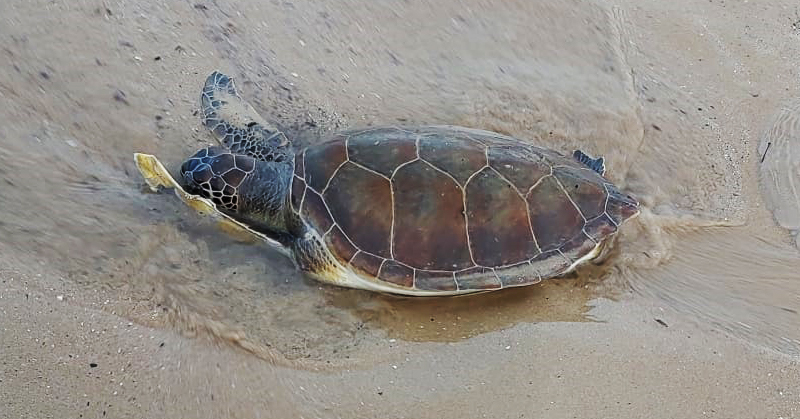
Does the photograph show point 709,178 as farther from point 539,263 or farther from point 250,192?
point 250,192

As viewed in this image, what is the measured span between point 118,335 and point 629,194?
8.12 feet

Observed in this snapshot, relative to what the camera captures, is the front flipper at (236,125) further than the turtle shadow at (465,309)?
Yes

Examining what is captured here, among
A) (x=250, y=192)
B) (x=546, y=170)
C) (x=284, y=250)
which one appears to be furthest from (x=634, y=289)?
(x=250, y=192)

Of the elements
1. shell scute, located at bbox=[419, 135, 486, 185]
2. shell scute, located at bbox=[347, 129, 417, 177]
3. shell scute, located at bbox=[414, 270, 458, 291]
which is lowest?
shell scute, located at bbox=[414, 270, 458, 291]

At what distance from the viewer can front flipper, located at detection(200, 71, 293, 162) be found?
3.14 m

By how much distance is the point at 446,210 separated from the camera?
2.69 m

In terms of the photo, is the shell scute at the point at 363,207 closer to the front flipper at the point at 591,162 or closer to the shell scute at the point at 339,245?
the shell scute at the point at 339,245

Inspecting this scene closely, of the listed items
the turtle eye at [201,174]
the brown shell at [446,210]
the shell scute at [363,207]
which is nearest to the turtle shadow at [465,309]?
the brown shell at [446,210]

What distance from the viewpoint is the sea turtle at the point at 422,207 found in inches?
106

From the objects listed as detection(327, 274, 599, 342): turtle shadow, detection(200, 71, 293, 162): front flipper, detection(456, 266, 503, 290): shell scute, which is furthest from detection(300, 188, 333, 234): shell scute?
detection(456, 266, 503, 290): shell scute

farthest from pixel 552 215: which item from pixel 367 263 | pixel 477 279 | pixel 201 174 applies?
pixel 201 174

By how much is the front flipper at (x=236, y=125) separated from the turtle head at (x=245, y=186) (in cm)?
13

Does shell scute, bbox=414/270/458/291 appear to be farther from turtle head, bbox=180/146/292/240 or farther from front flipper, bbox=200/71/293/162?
front flipper, bbox=200/71/293/162

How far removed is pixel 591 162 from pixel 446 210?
3.11ft
